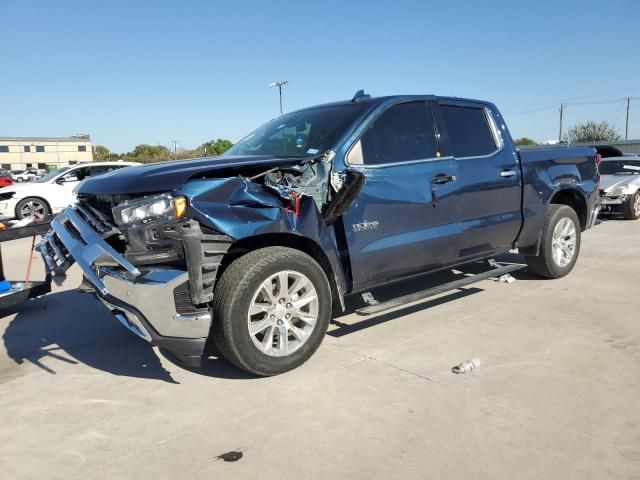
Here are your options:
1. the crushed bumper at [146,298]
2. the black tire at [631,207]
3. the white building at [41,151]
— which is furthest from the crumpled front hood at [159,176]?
the white building at [41,151]

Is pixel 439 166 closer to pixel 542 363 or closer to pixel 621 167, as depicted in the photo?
pixel 542 363

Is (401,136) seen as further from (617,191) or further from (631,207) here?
(631,207)

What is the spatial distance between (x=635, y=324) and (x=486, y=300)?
1.33 m

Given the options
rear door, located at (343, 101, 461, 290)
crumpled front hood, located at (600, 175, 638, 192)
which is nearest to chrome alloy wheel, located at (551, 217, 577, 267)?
rear door, located at (343, 101, 461, 290)

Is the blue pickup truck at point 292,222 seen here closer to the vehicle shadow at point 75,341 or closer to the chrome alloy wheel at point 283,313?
the chrome alloy wheel at point 283,313

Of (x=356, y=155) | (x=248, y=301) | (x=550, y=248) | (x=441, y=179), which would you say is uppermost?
(x=356, y=155)

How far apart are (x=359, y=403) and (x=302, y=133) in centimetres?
237

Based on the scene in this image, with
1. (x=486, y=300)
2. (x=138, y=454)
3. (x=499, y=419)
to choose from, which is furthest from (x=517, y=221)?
(x=138, y=454)

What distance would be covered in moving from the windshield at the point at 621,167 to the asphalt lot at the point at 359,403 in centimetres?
834

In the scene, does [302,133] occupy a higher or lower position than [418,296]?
higher

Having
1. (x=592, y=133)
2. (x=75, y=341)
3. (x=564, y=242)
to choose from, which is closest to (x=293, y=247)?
(x=75, y=341)

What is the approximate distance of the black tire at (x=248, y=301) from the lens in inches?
132

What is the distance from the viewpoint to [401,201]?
4.30m

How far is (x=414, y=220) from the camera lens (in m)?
4.40
